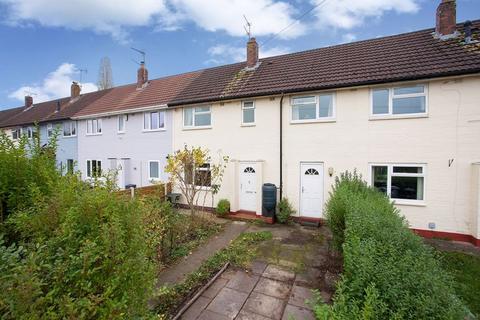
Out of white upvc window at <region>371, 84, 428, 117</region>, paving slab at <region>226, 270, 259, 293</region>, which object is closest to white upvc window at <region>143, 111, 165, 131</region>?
paving slab at <region>226, 270, 259, 293</region>

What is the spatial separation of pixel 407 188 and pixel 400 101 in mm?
3225

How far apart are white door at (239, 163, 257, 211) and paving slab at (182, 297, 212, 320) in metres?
6.64

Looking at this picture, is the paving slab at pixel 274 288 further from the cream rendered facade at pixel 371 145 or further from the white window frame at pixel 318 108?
the white window frame at pixel 318 108

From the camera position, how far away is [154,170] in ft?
47.3

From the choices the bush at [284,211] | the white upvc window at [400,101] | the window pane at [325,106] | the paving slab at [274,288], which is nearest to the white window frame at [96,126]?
the bush at [284,211]

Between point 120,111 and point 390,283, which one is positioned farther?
point 120,111

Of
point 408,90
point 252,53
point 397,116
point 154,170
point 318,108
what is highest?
point 252,53

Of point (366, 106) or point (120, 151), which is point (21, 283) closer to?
point (366, 106)

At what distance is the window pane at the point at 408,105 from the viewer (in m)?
8.49

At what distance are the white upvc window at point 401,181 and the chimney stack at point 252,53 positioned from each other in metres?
8.20

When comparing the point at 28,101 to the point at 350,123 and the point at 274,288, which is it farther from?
the point at 274,288

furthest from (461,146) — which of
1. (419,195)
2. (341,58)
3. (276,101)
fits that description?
(276,101)

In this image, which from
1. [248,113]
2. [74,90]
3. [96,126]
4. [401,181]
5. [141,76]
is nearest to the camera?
[401,181]

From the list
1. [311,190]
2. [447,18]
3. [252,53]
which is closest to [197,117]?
[252,53]
